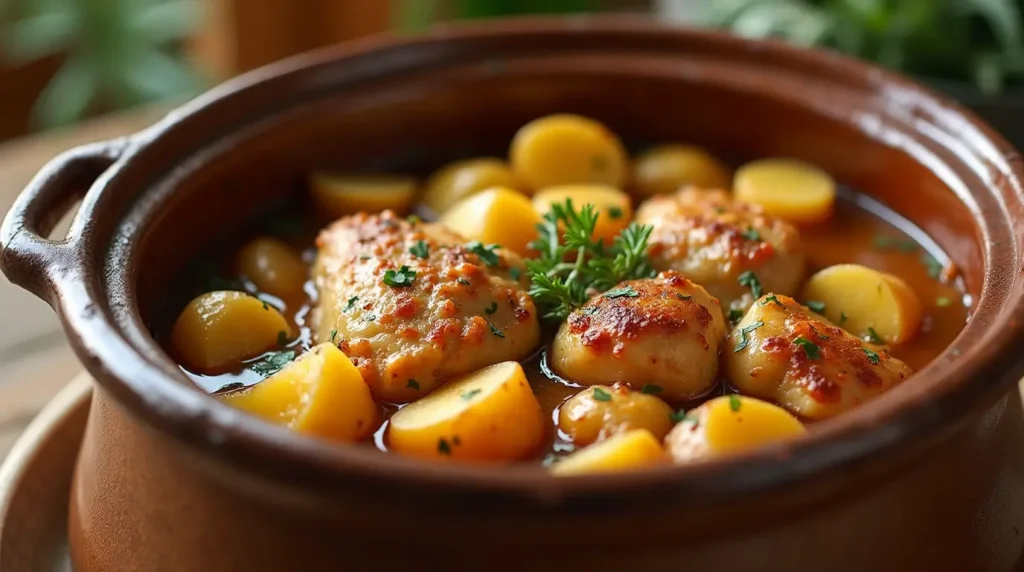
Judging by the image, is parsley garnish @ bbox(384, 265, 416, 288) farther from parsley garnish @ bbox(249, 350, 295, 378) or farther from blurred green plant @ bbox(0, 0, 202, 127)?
blurred green plant @ bbox(0, 0, 202, 127)

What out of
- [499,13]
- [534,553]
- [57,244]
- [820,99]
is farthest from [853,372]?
[499,13]

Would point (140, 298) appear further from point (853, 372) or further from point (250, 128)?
point (853, 372)

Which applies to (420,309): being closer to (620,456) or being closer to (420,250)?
(420,250)

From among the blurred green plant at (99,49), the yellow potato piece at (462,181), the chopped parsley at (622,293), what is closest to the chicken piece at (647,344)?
the chopped parsley at (622,293)

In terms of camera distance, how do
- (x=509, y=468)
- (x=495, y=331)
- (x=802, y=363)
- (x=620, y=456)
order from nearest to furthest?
1. (x=509, y=468)
2. (x=620, y=456)
3. (x=802, y=363)
4. (x=495, y=331)

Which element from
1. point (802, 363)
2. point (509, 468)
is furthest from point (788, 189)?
point (509, 468)

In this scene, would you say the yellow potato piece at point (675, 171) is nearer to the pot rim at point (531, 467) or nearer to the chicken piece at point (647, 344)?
the chicken piece at point (647, 344)
